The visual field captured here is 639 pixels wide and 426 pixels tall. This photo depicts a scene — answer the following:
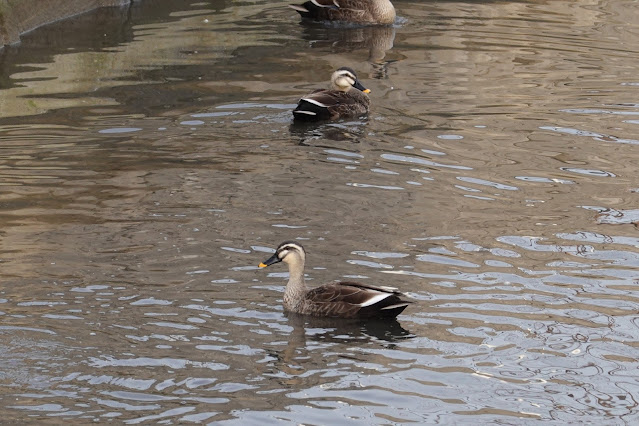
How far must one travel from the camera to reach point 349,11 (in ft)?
70.1

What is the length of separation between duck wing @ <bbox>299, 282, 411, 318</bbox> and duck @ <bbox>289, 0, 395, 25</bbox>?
11837 mm

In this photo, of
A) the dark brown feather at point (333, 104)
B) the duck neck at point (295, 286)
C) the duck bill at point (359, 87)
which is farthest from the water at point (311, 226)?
the duck bill at point (359, 87)

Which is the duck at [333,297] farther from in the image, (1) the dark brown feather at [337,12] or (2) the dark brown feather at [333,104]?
(1) the dark brown feather at [337,12]

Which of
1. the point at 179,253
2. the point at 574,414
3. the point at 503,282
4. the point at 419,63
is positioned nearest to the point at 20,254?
the point at 179,253

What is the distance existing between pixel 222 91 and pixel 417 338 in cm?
783

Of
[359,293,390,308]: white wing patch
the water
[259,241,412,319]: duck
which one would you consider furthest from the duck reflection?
[359,293,390,308]: white wing patch

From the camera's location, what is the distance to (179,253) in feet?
34.1

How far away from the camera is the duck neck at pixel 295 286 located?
949 cm

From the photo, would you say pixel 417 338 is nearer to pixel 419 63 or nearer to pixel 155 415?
pixel 155 415

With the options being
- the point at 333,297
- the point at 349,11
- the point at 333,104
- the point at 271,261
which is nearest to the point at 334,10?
the point at 349,11

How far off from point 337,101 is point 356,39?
18.4 ft

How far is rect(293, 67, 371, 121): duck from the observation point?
14578mm

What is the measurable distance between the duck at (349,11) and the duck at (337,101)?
520 centimetres

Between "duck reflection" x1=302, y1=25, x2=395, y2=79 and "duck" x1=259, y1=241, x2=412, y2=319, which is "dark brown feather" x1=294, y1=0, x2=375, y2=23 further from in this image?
"duck" x1=259, y1=241, x2=412, y2=319
